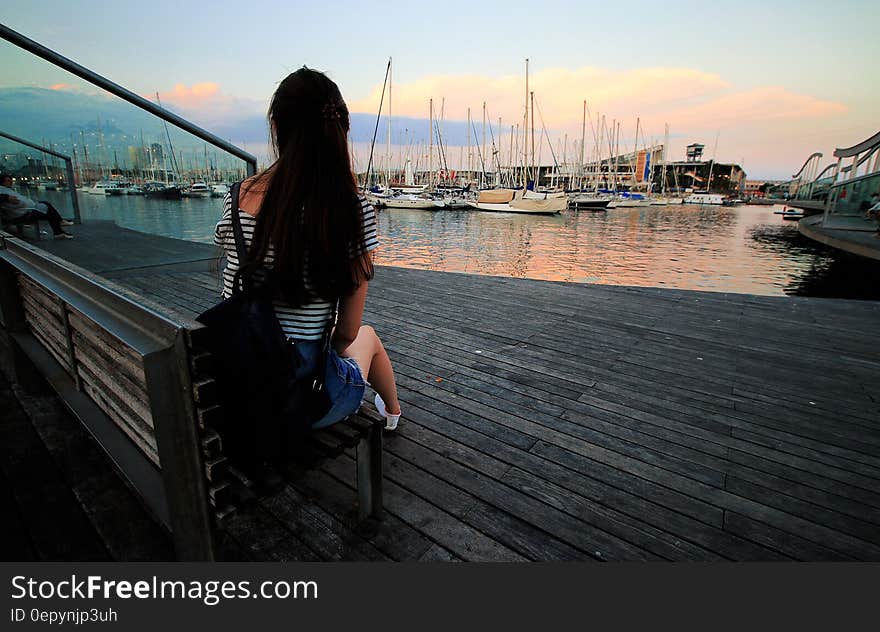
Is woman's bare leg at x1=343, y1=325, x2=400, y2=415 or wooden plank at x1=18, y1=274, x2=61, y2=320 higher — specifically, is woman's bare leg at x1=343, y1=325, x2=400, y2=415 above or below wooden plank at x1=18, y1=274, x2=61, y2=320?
below

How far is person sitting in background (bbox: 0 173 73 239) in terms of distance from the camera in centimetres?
385

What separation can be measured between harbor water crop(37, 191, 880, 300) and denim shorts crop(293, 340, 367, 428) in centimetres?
357

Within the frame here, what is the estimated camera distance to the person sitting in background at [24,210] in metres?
3.85

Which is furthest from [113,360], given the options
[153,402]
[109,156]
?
[109,156]

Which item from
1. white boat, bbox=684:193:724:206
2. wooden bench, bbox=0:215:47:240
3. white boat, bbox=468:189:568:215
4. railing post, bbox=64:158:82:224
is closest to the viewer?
wooden bench, bbox=0:215:47:240

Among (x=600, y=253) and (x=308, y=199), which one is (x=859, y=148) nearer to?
(x=600, y=253)

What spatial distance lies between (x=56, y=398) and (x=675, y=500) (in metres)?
3.05

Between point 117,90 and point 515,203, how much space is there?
38.5m

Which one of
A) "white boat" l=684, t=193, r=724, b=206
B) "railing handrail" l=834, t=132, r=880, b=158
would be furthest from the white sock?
"white boat" l=684, t=193, r=724, b=206

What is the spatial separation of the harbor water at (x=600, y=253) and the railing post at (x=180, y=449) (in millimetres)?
3821

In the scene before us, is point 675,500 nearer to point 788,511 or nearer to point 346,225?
point 788,511

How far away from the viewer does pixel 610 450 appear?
208cm

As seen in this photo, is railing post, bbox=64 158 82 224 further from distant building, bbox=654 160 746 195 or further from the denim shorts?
distant building, bbox=654 160 746 195

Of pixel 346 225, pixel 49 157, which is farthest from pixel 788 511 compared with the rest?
pixel 49 157
